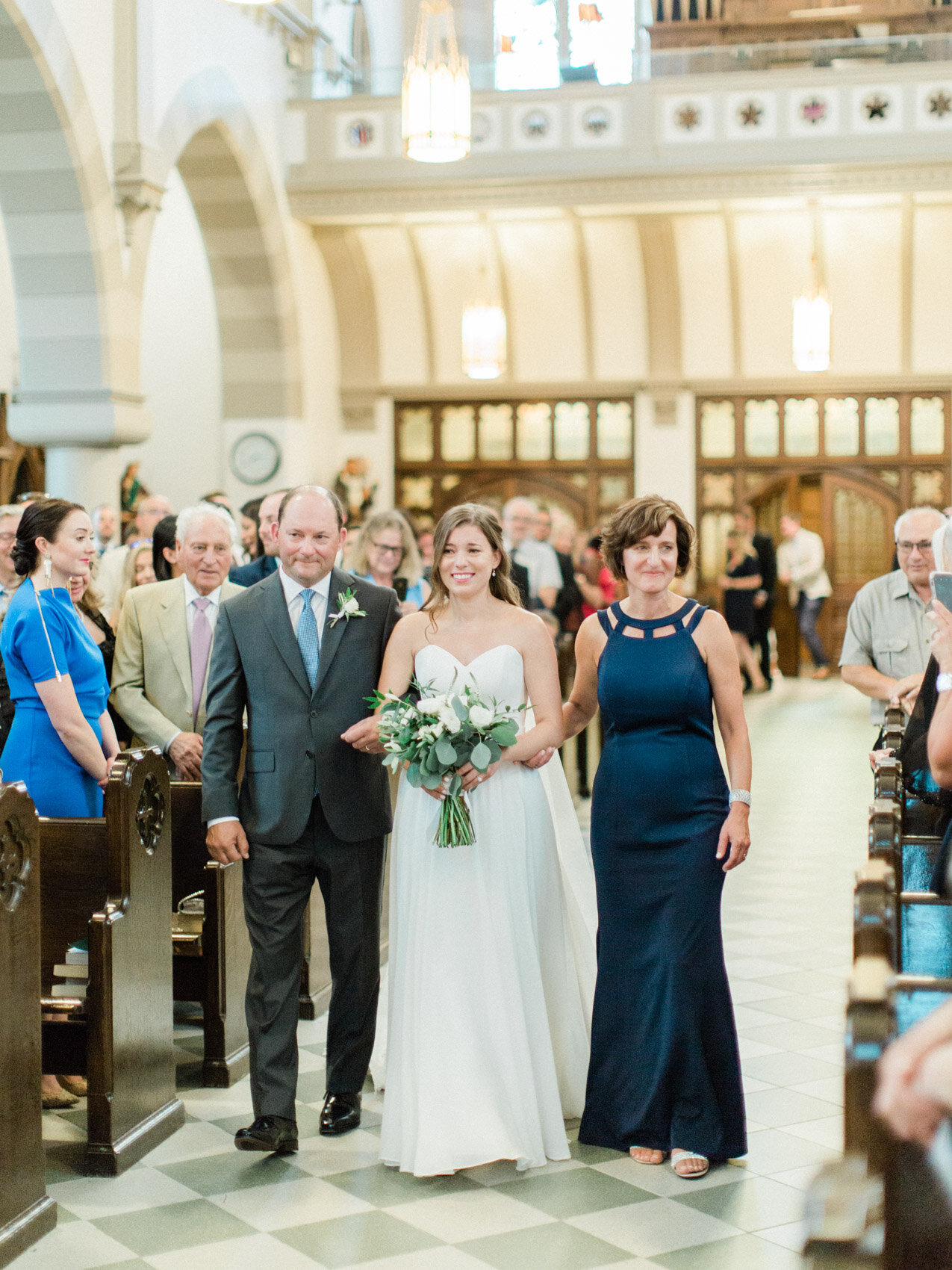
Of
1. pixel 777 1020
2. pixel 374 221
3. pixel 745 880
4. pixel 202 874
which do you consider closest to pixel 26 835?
pixel 202 874

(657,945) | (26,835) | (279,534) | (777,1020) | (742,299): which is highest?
(742,299)

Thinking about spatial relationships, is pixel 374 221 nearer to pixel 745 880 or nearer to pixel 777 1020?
pixel 745 880

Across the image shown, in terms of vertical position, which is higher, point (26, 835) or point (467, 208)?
point (467, 208)

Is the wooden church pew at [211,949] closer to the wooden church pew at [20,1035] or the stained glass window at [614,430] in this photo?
the wooden church pew at [20,1035]

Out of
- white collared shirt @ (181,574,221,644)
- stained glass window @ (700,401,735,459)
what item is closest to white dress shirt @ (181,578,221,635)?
white collared shirt @ (181,574,221,644)

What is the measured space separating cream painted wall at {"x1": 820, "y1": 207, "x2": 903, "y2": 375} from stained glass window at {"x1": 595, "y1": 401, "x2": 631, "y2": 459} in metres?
2.43

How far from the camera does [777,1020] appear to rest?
18.1ft

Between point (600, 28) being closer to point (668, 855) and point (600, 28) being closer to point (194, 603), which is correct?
point (194, 603)

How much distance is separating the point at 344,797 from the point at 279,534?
2.57 feet

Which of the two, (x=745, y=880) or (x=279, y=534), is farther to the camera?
(x=745, y=880)

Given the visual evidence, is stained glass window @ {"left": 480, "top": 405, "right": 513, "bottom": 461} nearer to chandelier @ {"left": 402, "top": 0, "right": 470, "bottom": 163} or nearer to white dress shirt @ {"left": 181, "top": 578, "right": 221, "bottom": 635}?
chandelier @ {"left": 402, "top": 0, "right": 470, "bottom": 163}

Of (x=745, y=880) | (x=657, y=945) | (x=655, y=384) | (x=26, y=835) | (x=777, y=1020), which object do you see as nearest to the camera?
(x=26, y=835)

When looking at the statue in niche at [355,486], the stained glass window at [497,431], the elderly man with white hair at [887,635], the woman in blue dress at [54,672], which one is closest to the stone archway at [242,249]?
the statue in niche at [355,486]

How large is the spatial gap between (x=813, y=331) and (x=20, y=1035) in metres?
11.6
